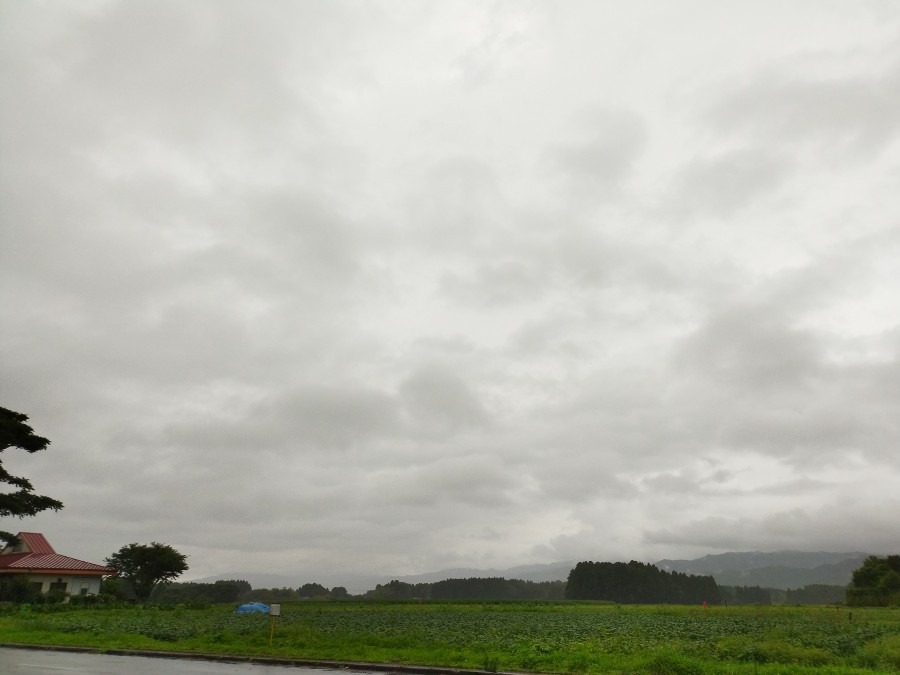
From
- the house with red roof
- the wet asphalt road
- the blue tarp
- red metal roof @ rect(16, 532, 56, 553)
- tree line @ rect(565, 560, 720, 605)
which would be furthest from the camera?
tree line @ rect(565, 560, 720, 605)

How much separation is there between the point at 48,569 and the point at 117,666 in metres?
51.8

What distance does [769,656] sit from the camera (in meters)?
20.9

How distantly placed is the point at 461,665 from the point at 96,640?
18.5m

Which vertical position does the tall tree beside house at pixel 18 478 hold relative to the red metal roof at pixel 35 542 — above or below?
above

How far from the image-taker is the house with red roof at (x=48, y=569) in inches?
2331

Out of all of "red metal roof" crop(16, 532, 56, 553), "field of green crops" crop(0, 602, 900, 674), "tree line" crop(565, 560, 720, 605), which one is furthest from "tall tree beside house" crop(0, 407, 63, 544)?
"tree line" crop(565, 560, 720, 605)

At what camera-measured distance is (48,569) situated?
2384 inches

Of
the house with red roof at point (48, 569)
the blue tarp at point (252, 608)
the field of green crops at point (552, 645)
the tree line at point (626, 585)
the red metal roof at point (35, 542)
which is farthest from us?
the tree line at point (626, 585)

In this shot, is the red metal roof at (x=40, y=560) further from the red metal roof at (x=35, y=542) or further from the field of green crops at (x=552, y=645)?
the field of green crops at (x=552, y=645)

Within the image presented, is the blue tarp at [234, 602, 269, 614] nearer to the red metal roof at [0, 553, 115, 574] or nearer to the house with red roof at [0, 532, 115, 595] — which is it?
the house with red roof at [0, 532, 115, 595]

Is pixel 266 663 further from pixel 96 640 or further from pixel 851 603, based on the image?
pixel 851 603

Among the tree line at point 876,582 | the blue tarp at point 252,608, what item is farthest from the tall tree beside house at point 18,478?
the tree line at point 876,582

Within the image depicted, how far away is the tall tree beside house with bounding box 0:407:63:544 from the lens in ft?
100

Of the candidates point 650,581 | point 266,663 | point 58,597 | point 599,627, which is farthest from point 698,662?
point 650,581
